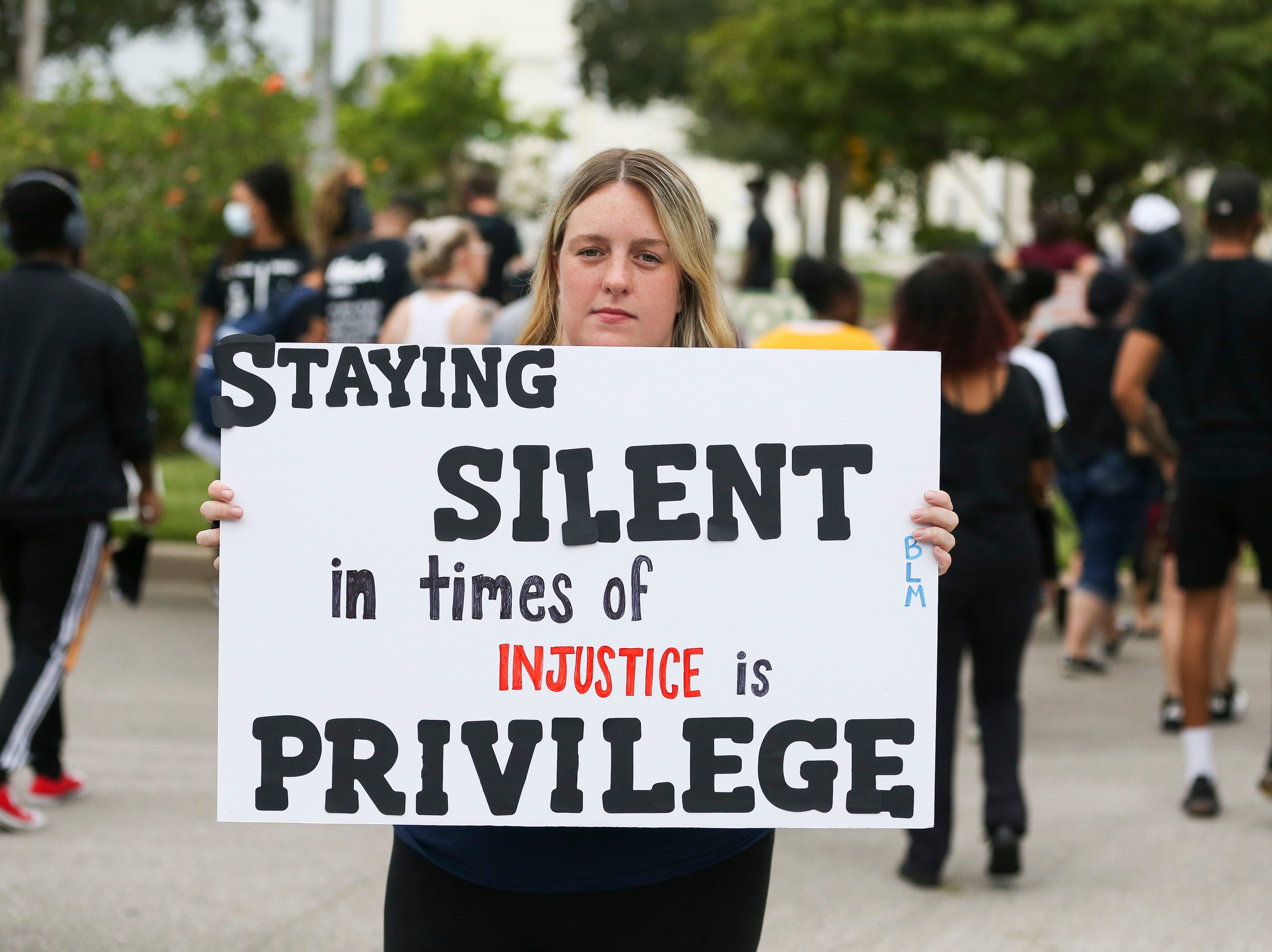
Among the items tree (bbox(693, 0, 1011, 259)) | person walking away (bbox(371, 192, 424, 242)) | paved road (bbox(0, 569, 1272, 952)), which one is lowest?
paved road (bbox(0, 569, 1272, 952))

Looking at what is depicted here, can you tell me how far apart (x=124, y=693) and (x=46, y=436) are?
2.28 m

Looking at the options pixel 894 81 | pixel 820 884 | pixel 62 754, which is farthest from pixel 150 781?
pixel 894 81

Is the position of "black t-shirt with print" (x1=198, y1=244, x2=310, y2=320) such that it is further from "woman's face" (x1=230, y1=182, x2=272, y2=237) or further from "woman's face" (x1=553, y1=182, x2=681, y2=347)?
"woman's face" (x1=553, y1=182, x2=681, y2=347)

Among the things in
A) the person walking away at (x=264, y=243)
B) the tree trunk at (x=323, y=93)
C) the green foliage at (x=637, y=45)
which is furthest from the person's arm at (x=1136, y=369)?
the green foliage at (x=637, y=45)

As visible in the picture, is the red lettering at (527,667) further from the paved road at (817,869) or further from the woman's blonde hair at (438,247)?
the woman's blonde hair at (438,247)

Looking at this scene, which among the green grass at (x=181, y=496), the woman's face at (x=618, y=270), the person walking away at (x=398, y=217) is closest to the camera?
the woman's face at (x=618, y=270)

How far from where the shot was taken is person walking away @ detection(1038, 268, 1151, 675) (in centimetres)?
782

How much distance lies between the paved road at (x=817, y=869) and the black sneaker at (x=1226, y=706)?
184 millimetres

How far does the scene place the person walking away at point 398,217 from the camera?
8.62 metres

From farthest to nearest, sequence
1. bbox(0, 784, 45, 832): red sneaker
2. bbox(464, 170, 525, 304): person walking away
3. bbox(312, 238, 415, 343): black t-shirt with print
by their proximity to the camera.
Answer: bbox(464, 170, 525, 304): person walking away
bbox(312, 238, 415, 343): black t-shirt with print
bbox(0, 784, 45, 832): red sneaker

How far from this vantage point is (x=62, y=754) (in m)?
6.20

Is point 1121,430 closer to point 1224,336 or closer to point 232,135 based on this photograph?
point 1224,336

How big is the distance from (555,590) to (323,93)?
12778mm

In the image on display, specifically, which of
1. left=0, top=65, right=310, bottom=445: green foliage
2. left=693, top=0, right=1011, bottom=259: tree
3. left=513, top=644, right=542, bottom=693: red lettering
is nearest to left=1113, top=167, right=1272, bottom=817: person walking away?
left=513, top=644, right=542, bottom=693: red lettering
